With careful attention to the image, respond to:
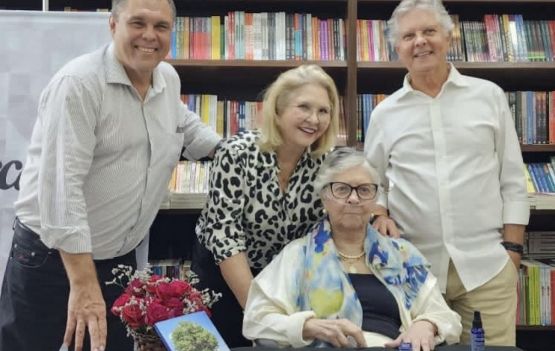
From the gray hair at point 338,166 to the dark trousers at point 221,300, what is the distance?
1.39 feet

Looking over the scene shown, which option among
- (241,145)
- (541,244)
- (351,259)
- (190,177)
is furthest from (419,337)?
(541,244)

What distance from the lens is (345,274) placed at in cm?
187

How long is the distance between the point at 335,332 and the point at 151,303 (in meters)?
0.53

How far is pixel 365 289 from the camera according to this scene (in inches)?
73.1

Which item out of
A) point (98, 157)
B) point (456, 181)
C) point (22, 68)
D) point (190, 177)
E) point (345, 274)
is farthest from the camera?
point (190, 177)

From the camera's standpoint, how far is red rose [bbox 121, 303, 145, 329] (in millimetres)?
1417

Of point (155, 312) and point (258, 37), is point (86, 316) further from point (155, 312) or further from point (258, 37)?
point (258, 37)

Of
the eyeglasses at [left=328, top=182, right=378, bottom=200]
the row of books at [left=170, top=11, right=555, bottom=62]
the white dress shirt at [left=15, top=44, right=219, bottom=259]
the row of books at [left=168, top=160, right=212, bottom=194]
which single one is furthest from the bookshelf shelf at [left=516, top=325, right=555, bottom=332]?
the white dress shirt at [left=15, top=44, right=219, bottom=259]

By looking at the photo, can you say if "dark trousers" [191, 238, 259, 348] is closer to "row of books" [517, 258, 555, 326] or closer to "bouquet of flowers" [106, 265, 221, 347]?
"bouquet of flowers" [106, 265, 221, 347]

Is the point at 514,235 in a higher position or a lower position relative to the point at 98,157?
lower

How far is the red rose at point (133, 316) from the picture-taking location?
1.42 m

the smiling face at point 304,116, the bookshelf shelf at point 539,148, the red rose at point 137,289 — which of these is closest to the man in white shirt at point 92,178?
the red rose at point 137,289

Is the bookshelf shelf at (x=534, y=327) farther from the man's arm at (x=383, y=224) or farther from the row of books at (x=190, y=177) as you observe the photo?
the row of books at (x=190, y=177)

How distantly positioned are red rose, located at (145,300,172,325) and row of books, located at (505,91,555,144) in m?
2.33
